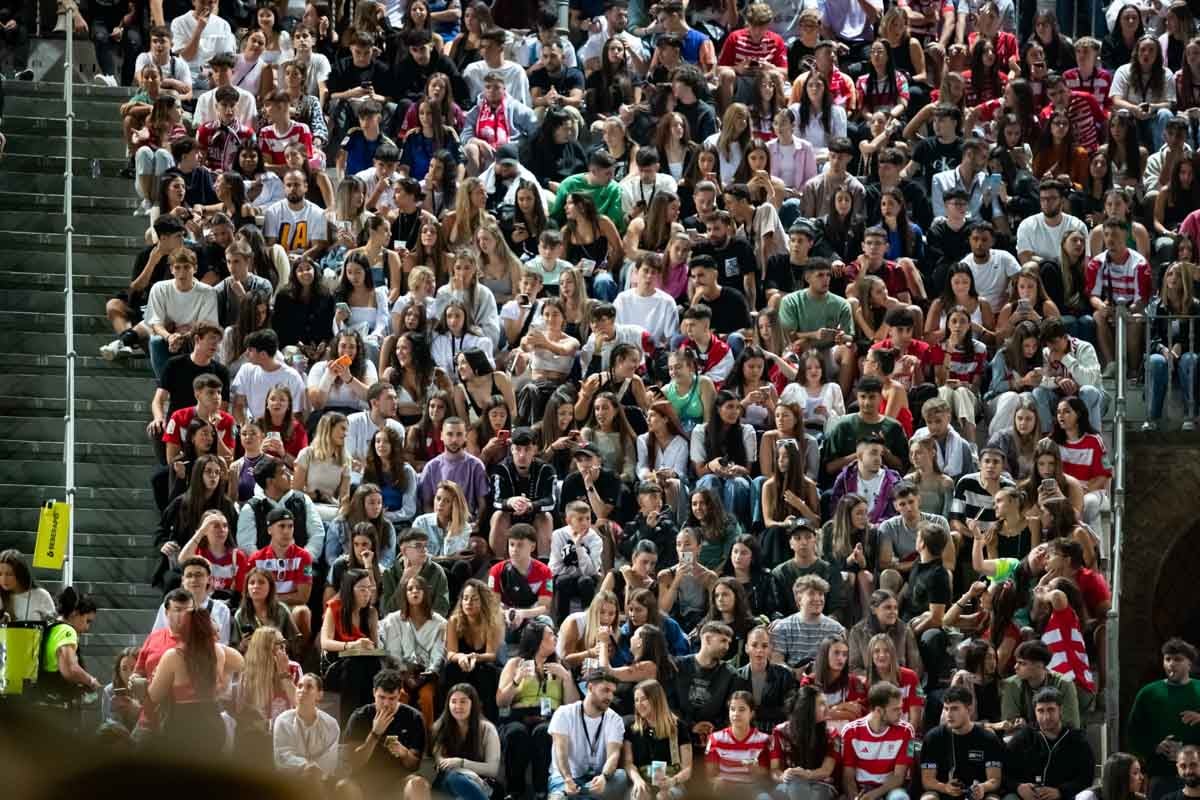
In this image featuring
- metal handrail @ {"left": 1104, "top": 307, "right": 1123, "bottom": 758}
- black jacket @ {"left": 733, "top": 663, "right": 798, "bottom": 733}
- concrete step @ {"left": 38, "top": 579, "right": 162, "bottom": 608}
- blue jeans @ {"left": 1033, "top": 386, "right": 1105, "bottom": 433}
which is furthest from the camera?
blue jeans @ {"left": 1033, "top": 386, "right": 1105, "bottom": 433}

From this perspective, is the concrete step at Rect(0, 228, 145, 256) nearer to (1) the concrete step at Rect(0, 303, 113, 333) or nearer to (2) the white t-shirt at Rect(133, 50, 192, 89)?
(1) the concrete step at Rect(0, 303, 113, 333)

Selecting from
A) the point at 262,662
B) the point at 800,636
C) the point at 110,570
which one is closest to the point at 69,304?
the point at 110,570

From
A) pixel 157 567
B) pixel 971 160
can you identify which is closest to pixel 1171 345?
pixel 971 160

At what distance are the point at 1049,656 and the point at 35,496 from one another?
276 inches

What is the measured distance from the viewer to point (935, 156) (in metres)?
18.5

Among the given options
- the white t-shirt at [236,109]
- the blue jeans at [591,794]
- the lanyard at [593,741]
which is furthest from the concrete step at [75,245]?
the blue jeans at [591,794]

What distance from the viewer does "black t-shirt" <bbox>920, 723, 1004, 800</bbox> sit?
12156 millimetres

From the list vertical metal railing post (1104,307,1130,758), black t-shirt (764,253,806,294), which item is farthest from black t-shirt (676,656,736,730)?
black t-shirt (764,253,806,294)

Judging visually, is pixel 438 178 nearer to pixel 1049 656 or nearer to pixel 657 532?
pixel 657 532

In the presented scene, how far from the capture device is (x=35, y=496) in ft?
48.1

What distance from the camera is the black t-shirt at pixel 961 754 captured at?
39.9 feet

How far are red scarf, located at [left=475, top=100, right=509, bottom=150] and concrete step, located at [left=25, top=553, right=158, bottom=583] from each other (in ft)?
18.6

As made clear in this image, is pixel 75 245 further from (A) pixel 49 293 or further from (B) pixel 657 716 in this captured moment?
(B) pixel 657 716

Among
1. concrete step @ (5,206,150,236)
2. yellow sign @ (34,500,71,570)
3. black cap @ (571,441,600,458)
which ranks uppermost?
concrete step @ (5,206,150,236)
